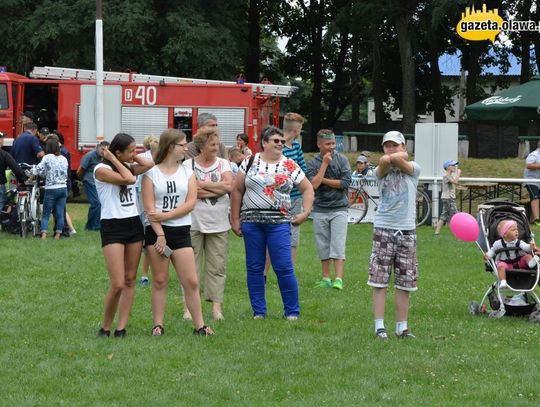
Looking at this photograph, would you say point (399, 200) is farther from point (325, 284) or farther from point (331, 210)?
point (325, 284)

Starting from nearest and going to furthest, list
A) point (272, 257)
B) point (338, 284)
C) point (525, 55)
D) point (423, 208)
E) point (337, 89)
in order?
1. point (272, 257)
2. point (338, 284)
3. point (423, 208)
4. point (525, 55)
5. point (337, 89)

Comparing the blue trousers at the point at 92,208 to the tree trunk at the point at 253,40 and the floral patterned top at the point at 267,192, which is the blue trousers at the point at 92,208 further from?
the tree trunk at the point at 253,40

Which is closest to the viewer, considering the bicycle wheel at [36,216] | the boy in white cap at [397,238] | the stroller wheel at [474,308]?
the boy in white cap at [397,238]

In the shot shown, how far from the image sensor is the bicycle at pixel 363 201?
21953 millimetres

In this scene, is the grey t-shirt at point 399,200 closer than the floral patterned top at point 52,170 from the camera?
Yes

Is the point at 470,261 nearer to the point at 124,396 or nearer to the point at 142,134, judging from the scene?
the point at 124,396

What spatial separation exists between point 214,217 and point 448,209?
1062 centimetres

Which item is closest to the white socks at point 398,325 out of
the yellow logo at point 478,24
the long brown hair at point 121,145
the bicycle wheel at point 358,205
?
the long brown hair at point 121,145

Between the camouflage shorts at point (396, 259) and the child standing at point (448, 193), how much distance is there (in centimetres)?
1103

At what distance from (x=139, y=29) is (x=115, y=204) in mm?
26783

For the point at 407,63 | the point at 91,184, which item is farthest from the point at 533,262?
the point at 407,63

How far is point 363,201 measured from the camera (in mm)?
22062

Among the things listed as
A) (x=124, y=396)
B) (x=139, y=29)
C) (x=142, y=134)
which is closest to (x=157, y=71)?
(x=139, y=29)

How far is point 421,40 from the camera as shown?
36.4 meters
